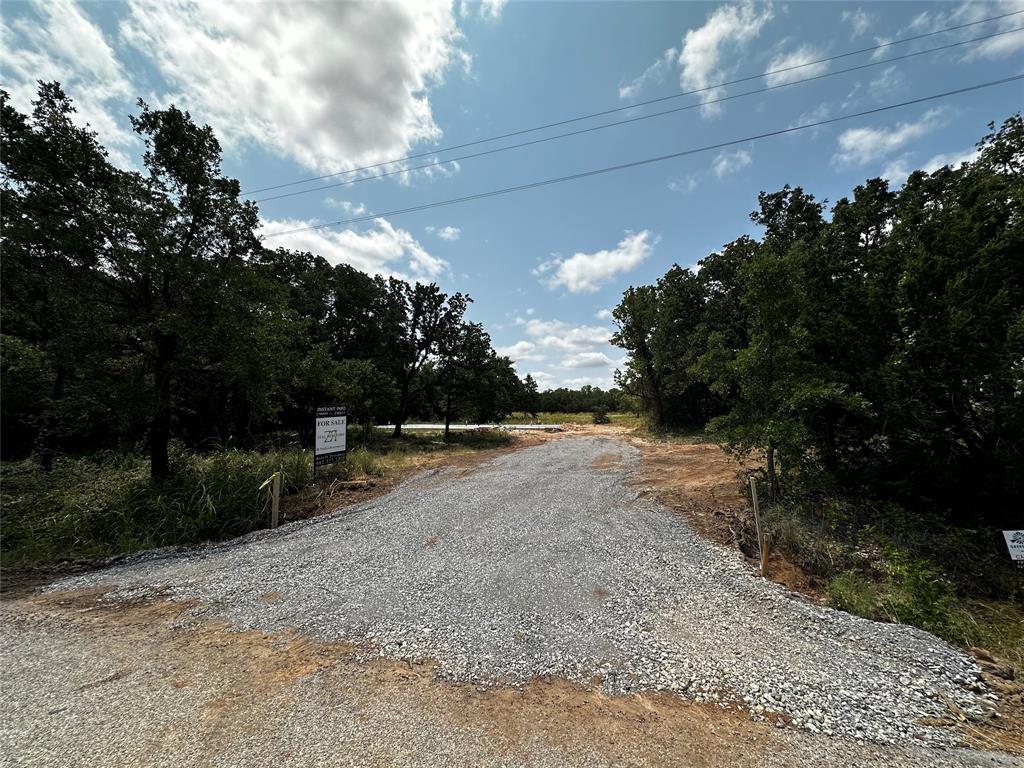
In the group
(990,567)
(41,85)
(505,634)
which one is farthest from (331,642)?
(41,85)

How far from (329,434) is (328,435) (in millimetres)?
32

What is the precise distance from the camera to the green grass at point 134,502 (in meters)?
5.77

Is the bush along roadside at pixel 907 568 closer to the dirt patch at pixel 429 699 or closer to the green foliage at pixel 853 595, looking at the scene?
the green foliage at pixel 853 595

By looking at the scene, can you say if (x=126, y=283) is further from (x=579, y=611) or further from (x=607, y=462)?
(x=607, y=462)

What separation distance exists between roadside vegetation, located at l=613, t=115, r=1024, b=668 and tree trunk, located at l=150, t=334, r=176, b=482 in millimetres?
11083

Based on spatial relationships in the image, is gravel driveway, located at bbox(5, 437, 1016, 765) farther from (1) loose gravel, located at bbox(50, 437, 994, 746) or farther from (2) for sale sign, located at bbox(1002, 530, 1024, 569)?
(2) for sale sign, located at bbox(1002, 530, 1024, 569)

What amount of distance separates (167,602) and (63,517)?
4.08 m

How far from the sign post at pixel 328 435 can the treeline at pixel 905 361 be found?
28.9 feet

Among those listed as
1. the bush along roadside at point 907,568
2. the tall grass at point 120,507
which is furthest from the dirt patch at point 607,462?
the tall grass at point 120,507

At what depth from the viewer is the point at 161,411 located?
7.68 m

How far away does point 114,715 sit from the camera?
252 centimetres

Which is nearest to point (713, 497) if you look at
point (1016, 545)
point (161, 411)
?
point (1016, 545)

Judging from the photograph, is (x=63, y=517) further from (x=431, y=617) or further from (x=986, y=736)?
(x=986, y=736)

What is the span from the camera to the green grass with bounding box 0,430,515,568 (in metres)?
5.77
